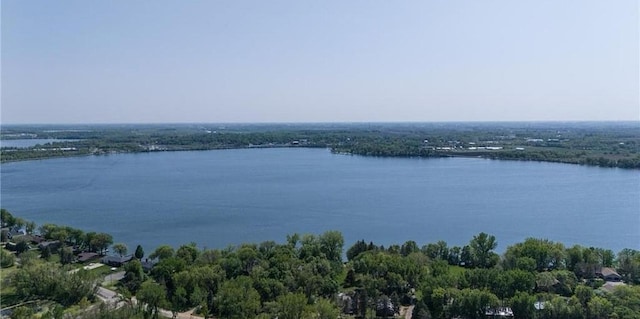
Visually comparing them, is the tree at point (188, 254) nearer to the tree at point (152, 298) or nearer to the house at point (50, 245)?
the tree at point (152, 298)

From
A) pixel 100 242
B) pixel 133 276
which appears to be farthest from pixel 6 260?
pixel 133 276

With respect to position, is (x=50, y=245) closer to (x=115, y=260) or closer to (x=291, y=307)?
(x=115, y=260)

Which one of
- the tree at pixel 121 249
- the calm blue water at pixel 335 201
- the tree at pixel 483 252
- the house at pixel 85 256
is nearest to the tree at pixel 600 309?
the tree at pixel 483 252

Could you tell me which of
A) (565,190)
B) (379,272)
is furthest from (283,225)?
(565,190)

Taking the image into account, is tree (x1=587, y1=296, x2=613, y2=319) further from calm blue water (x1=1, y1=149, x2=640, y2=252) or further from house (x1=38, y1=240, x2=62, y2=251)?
house (x1=38, y1=240, x2=62, y2=251)

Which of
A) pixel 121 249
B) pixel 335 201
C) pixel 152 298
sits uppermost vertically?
pixel 152 298
